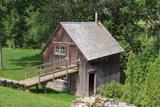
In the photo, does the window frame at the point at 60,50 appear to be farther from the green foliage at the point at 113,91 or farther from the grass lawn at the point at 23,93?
the green foliage at the point at 113,91

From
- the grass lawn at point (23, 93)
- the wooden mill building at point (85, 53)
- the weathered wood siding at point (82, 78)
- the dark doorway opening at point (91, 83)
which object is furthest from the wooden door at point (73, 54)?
the grass lawn at point (23, 93)

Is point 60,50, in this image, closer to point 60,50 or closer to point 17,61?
point 60,50

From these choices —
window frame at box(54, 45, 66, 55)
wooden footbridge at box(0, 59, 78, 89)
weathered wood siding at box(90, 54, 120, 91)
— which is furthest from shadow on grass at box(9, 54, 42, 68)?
weathered wood siding at box(90, 54, 120, 91)

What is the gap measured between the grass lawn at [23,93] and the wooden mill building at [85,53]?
7.23 ft

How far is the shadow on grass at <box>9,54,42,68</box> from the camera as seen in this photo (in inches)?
1884

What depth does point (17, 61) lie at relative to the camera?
50.3 metres

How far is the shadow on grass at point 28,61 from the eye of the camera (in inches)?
1884

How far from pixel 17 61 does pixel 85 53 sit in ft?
61.5

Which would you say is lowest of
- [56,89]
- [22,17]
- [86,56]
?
[56,89]

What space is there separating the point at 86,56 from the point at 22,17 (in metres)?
14.6

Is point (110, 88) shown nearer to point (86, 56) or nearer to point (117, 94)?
point (117, 94)

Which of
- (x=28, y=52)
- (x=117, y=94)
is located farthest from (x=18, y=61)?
(x=117, y=94)

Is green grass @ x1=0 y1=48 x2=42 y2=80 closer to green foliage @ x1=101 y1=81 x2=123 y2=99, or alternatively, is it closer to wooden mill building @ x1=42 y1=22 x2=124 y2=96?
wooden mill building @ x1=42 y1=22 x2=124 y2=96

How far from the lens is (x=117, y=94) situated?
1200 inches
